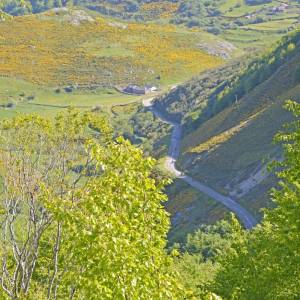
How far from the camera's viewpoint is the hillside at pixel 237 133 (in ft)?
250

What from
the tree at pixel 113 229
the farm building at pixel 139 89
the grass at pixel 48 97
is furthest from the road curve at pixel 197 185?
the tree at pixel 113 229

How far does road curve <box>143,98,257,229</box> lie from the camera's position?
66.1 meters

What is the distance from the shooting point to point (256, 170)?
258ft

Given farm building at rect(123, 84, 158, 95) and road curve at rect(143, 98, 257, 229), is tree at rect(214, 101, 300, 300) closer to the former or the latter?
road curve at rect(143, 98, 257, 229)

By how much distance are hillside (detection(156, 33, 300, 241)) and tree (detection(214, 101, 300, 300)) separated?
139ft

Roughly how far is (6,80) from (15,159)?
614 ft

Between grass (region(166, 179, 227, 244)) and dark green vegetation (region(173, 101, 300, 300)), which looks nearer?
dark green vegetation (region(173, 101, 300, 300))

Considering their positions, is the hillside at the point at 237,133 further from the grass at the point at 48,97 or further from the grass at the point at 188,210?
the grass at the point at 48,97

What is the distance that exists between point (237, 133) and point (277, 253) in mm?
75206

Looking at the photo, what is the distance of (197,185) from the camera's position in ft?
281

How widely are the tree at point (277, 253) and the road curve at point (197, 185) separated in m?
38.5

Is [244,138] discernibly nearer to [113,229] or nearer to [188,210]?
[188,210]

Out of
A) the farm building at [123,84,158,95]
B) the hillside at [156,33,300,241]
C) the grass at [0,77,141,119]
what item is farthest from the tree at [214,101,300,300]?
the farm building at [123,84,158,95]

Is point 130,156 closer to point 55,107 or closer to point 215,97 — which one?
point 215,97
